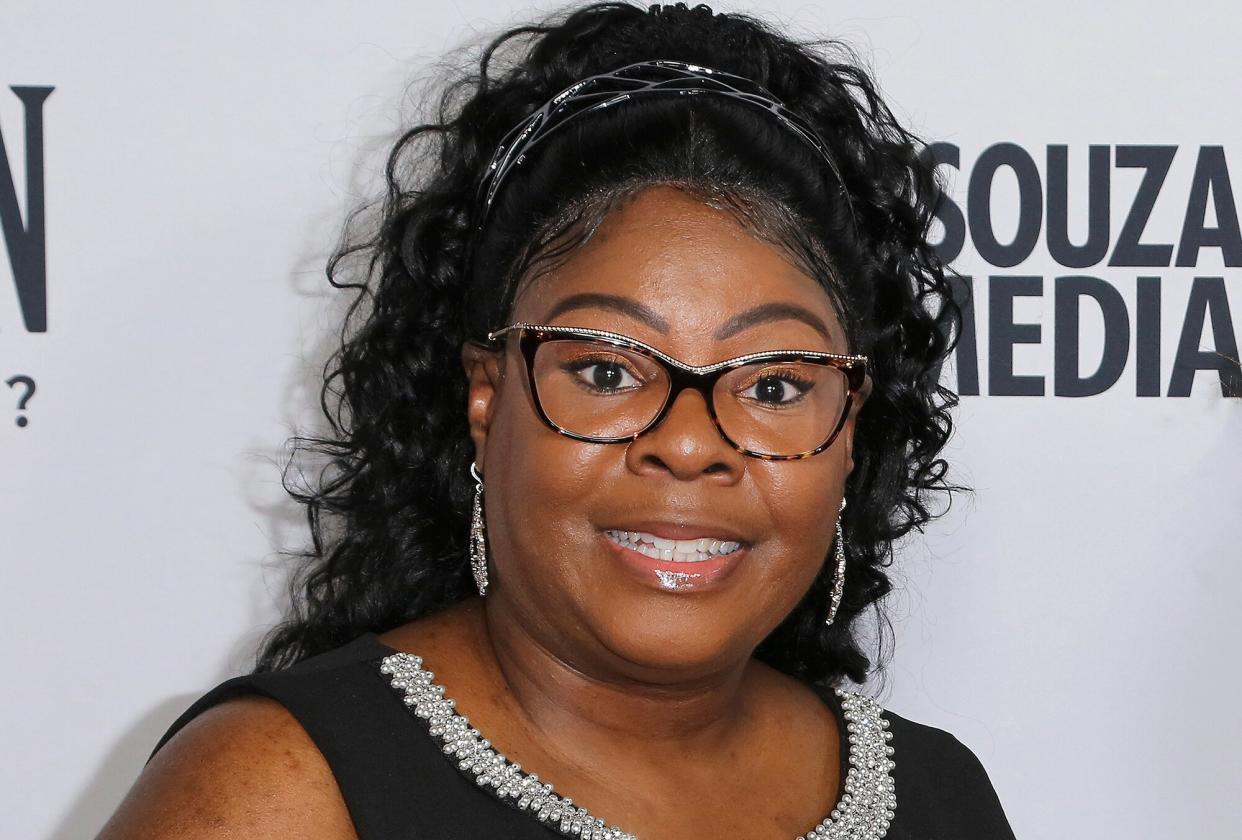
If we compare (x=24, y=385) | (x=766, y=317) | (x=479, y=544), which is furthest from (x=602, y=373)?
(x=24, y=385)

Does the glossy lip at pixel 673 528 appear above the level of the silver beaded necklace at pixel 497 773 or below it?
above

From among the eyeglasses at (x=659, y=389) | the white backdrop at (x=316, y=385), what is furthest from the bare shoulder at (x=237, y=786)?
the white backdrop at (x=316, y=385)

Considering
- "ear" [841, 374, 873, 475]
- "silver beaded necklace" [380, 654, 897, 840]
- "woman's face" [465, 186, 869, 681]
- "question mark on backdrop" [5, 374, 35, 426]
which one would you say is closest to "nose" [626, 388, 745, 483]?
"woman's face" [465, 186, 869, 681]

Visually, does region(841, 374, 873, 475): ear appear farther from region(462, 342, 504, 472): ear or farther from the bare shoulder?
the bare shoulder

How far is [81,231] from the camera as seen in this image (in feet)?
5.86

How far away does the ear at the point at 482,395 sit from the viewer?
4.47ft

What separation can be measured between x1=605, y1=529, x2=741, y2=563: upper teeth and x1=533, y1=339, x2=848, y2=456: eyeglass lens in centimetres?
9

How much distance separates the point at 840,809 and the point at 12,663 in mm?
1035

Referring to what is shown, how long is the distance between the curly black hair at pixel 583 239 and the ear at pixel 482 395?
3cm

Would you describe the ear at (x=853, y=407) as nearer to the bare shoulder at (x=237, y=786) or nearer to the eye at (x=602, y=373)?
the eye at (x=602, y=373)

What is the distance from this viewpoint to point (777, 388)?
50.1 inches

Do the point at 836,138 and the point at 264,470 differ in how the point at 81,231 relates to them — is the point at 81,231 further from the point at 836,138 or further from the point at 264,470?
the point at 836,138

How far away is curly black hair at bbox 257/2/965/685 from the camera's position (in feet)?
4.34

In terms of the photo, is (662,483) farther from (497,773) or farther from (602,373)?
(497,773)
